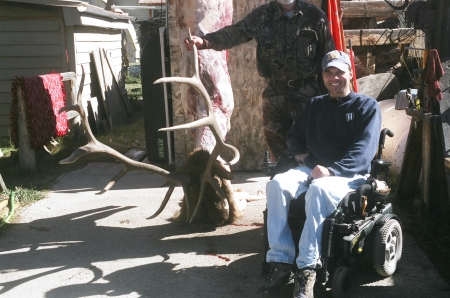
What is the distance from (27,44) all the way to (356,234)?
802cm

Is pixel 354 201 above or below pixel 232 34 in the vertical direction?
below

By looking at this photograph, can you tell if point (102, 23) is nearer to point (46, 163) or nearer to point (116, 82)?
point (116, 82)

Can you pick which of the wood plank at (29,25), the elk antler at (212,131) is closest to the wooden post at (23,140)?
the wood plank at (29,25)

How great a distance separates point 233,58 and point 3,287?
4.36 meters

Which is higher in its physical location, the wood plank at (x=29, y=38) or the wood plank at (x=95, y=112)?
the wood plank at (x=29, y=38)

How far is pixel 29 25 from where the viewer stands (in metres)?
10.7

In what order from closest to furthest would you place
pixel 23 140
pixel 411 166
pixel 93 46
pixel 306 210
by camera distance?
pixel 306 210 → pixel 411 166 → pixel 23 140 → pixel 93 46

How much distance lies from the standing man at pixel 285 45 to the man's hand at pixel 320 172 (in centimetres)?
124

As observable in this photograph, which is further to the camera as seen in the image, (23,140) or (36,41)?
(36,41)

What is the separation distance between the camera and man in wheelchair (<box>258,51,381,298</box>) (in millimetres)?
4031

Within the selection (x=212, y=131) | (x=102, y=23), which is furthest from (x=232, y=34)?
(x=102, y=23)

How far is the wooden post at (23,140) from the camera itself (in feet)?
26.3

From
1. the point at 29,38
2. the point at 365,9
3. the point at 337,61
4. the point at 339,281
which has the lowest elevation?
the point at 339,281

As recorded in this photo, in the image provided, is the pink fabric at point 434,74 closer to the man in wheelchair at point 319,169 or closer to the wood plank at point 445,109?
the wood plank at point 445,109
